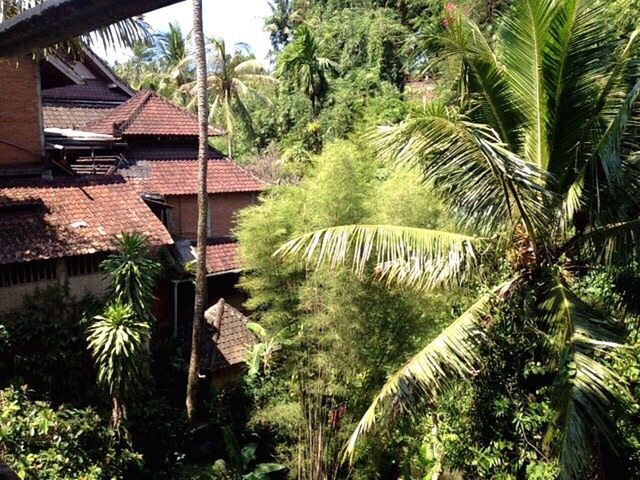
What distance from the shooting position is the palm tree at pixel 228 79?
2180cm

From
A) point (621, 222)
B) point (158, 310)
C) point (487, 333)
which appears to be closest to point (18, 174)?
point (158, 310)

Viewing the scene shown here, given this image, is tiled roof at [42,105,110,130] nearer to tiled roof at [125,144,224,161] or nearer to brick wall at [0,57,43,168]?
tiled roof at [125,144,224,161]

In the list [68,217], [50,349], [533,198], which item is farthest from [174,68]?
[533,198]

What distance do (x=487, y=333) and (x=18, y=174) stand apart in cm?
1089

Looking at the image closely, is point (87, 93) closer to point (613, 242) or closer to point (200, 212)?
point (200, 212)

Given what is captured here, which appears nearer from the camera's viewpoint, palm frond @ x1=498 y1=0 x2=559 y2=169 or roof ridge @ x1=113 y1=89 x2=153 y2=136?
palm frond @ x1=498 y1=0 x2=559 y2=169

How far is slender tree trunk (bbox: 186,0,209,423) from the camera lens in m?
9.55

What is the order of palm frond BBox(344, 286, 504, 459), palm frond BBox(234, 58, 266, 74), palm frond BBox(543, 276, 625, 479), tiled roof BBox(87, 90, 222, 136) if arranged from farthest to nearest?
palm frond BBox(234, 58, 266, 74) < tiled roof BBox(87, 90, 222, 136) < palm frond BBox(344, 286, 504, 459) < palm frond BBox(543, 276, 625, 479)

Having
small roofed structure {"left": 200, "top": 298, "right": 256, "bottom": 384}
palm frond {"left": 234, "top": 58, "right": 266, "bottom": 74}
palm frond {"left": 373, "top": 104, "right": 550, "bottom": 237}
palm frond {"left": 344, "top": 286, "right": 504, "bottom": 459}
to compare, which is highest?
palm frond {"left": 234, "top": 58, "right": 266, "bottom": 74}

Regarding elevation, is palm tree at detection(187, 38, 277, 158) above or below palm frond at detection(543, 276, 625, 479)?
above

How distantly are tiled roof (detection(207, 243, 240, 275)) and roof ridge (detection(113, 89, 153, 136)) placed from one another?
4.14 meters

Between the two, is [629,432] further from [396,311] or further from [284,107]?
[284,107]

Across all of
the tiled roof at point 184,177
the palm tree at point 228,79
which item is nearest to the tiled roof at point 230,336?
the tiled roof at point 184,177

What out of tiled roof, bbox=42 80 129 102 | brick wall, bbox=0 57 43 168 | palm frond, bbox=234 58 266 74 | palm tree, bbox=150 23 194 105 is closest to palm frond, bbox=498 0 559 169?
brick wall, bbox=0 57 43 168
